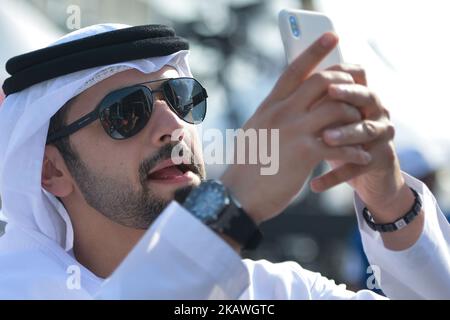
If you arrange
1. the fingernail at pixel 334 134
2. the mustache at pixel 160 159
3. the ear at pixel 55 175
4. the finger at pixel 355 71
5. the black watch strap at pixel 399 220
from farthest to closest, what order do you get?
the ear at pixel 55 175 < the mustache at pixel 160 159 < the black watch strap at pixel 399 220 < the finger at pixel 355 71 < the fingernail at pixel 334 134

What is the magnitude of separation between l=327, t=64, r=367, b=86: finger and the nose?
3.34ft

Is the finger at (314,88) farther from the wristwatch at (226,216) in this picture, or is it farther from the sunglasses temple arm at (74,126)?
the sunglasses temple arm at (74,126)

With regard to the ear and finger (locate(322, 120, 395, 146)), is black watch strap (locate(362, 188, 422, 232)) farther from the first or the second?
the ear

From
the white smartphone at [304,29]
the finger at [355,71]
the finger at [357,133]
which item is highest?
the white smartphone at [304,29]

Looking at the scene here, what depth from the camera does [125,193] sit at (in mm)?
3127

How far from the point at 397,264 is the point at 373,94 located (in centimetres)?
67

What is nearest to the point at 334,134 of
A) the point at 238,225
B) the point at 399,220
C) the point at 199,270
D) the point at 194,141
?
the point at 238,225

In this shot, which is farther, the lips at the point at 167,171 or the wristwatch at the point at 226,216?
the lips at the point at 167,171

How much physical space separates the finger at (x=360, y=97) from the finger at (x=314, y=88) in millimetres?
18

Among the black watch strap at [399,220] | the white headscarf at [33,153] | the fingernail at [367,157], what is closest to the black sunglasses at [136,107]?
the white headscarf at [33,153]

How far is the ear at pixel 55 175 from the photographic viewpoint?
10.9ft

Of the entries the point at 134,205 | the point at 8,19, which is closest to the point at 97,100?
the point at 134,205

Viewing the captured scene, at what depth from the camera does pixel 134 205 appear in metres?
3.10

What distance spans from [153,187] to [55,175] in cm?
48
